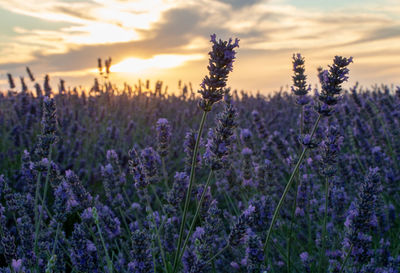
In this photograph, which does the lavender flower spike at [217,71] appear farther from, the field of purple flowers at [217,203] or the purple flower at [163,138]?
the purple flower at [163,138]

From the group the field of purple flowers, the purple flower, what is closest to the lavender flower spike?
the field of purple flowers

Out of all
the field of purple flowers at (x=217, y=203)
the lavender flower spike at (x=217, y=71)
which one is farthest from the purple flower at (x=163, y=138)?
the lavender flower spike at (x=217, y=71)

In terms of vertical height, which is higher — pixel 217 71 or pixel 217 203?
pixel 217 71

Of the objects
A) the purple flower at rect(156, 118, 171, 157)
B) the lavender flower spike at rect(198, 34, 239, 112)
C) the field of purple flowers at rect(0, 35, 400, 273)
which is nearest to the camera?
the lavender flower spike at rect(198, 34, 239, 112)

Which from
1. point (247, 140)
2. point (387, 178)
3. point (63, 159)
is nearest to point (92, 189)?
point (63, 159)

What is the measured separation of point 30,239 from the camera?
1928 millimetres

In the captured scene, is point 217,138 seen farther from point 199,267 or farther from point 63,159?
point 63,159

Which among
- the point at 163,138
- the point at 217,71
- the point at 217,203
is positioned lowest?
the point at 217,203

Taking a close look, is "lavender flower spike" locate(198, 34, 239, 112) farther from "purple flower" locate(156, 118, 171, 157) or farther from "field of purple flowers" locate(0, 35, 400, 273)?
"purple flower" locate(156, 118, 171, 157)

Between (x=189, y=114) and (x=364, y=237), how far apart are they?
6.11 m

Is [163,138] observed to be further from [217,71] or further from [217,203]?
[217,203]

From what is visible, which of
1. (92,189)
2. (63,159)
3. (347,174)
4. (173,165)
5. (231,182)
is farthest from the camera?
(173,165)

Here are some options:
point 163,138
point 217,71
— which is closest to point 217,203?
→ point 163,138

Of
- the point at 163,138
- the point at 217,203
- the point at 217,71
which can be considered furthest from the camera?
the point at 217,203
